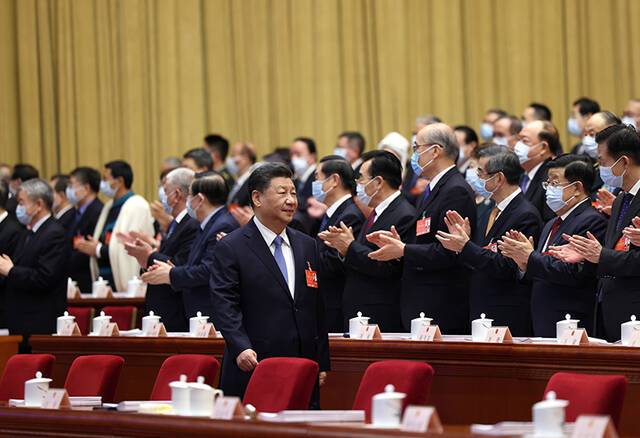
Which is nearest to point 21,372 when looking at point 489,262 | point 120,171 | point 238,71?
point 489,262

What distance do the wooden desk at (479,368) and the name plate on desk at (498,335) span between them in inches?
2.6

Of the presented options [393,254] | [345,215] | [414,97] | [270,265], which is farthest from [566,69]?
[270,265]

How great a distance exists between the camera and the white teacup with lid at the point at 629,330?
5414mm

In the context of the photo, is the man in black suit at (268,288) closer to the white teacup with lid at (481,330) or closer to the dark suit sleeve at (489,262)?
the white teacup with lid at (481,330)

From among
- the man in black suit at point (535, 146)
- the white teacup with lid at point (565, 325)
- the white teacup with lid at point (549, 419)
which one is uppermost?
the man in black suit at point (535, 146)

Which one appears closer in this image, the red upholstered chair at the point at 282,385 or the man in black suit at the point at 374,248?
the red upholstered chair at the point at 282,385

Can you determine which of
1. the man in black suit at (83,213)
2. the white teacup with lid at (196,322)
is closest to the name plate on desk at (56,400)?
the white teacup with lid at (196,322)

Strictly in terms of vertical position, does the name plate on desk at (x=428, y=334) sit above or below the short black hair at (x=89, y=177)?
below

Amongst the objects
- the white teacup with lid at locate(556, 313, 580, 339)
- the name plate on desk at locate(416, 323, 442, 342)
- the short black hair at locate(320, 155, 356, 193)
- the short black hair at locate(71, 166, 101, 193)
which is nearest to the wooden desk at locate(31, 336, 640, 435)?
the name plate on desk at locate(416, 323, 442, 342)

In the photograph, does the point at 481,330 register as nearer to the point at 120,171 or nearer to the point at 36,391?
the point at 36,391

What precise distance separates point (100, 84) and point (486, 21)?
4202 millimetres

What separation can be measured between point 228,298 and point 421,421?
6.28 ft

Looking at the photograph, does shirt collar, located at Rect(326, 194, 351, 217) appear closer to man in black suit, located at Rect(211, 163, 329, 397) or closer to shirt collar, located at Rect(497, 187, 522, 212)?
shirt collar, located at Rect(497, 187, 522, 212)

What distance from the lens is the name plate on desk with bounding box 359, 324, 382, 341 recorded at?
638cm
